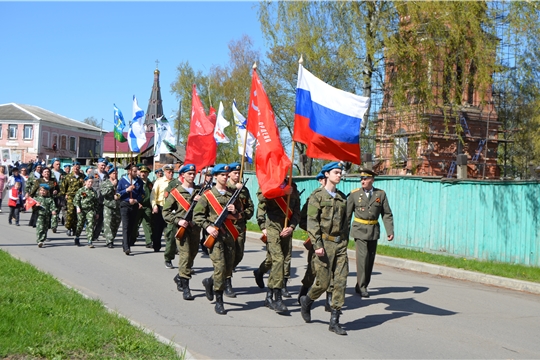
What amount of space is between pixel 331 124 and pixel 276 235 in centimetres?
174

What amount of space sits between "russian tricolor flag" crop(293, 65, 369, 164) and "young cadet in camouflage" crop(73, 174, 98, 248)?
27.2 ft

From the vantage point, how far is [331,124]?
8664 mm

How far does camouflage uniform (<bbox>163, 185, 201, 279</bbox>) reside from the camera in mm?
9820

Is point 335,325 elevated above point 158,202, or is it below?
below

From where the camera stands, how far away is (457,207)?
16.2 m

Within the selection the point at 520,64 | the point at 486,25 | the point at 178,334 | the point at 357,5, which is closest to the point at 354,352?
the point at 178,334

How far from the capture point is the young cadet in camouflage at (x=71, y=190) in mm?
17062

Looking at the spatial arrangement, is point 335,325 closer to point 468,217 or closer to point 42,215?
point 468,217

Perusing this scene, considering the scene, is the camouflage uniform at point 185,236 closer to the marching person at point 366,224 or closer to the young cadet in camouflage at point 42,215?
the marching person at point 366,224

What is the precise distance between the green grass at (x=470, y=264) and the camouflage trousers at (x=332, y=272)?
563 cm

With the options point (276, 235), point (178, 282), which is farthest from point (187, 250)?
point (276, 235)

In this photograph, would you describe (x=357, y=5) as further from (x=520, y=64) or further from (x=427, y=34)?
(x=520, y=64)

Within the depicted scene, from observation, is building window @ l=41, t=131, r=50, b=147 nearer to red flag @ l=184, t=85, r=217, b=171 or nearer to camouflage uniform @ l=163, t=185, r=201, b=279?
red flag @ l=184, t=85, r=217, b=171

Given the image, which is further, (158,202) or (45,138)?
(45,138)
